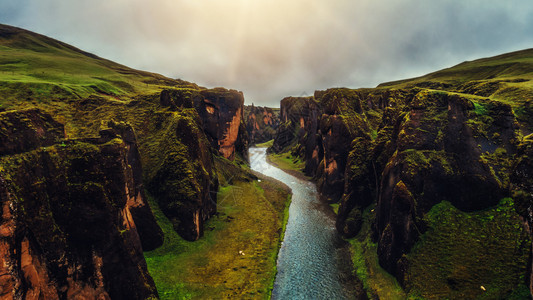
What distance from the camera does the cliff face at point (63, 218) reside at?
44.7ft

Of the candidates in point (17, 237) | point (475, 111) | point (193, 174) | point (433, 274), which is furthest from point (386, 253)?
point (17, 237)

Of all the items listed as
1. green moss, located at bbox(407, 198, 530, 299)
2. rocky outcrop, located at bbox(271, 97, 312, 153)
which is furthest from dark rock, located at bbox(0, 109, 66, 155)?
rocky outcrop, located at bbox(271, 97, 312, 153)

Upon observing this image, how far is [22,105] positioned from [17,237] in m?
37.1

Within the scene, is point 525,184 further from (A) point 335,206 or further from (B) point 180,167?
(A) point 335,206

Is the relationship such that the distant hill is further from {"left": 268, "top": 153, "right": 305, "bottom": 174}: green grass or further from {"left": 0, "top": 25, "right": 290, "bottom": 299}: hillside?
{"left": 268, "top": 153, "right": 305, "bottom": 174}: green grass

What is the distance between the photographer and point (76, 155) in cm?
1886

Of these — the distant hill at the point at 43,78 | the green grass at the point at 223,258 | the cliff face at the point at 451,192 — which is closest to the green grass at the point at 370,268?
the cliff face at the point at 451,192

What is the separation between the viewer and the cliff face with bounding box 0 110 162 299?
44.7 ft

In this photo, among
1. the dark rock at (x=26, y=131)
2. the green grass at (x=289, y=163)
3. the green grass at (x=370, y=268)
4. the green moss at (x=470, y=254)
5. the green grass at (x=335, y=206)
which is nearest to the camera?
the dark rock at (x=26, y=131)

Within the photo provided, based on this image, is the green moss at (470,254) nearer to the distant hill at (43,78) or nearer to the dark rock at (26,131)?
the dark rock at (26,131)

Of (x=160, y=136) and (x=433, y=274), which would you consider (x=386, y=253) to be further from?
(x=160, y=136)

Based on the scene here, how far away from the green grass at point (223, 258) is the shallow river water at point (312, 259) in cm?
179

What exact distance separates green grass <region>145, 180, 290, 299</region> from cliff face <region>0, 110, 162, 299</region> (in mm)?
4806

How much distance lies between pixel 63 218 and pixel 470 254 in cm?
3524
